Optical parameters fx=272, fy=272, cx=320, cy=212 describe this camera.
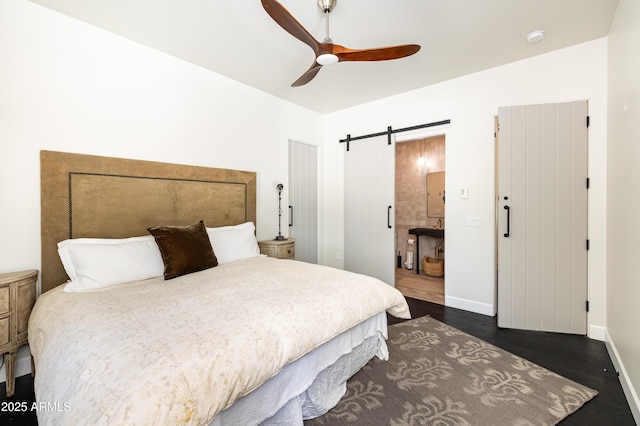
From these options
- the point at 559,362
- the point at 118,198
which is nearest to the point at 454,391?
the point at 559,362

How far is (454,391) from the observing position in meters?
1.82

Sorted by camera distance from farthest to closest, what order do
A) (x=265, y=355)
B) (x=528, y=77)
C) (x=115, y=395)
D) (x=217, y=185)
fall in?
(x=217, y=185)
(x=528, y=77)
(x=265, y=355)
(x=115, y=395)

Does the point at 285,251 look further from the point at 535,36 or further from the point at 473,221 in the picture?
the point at 535,36

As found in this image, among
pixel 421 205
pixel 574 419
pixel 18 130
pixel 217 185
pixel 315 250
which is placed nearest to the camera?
pixel 574 419

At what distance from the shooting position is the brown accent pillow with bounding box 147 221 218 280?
217 centimetres

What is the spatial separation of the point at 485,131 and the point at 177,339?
357 centimetres

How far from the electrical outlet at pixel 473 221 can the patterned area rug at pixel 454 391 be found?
1.39m

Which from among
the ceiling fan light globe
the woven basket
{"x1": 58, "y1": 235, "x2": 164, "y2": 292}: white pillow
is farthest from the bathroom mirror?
{"x1": 58, "y1": 235, "x2": 164, "y2": 292}: white pillow

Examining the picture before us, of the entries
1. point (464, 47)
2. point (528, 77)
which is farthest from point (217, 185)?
point (528, 77)

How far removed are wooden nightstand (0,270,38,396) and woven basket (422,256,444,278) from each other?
5.13m

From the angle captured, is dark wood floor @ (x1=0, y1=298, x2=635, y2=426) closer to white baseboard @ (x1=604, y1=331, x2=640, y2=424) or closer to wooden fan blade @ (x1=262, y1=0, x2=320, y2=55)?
white baseboard @ (x1=604, y1=331, x2=640, y2=424)

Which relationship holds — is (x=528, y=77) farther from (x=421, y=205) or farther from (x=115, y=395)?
(x=115, y=395)

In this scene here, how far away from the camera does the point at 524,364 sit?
2129 millimetres

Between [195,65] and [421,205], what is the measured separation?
178 inches
